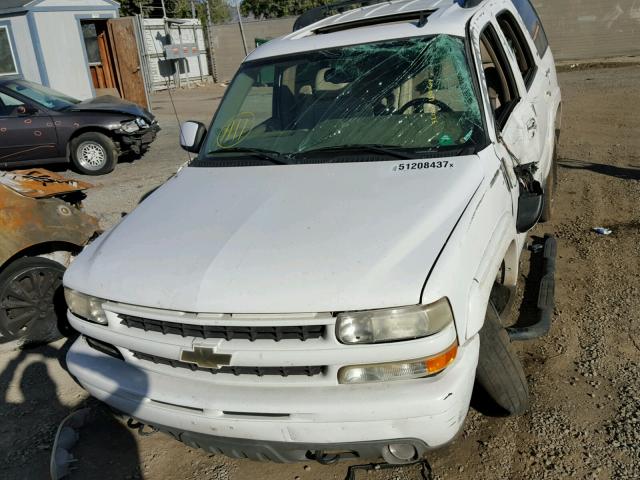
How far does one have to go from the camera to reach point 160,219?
3.12 meters

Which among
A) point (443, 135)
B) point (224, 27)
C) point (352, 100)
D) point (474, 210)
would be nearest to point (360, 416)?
point (474, 210)

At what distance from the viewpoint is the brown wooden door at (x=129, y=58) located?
651 inches

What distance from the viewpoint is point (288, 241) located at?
260 centimetres

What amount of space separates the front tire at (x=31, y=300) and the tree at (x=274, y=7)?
41.3 metres

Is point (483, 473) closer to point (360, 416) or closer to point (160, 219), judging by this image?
point (360, 416)

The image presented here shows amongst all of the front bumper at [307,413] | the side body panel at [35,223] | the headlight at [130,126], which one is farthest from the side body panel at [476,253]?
the headlight at [130,126]

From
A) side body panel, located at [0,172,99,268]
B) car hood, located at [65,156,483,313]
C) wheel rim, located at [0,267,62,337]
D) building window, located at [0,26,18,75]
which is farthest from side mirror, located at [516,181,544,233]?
building window, located at [0,26,18,75]

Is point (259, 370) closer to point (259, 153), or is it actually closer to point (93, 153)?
point (259, 153)

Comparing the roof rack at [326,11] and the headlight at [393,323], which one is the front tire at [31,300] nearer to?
the roof rack at [326,11]

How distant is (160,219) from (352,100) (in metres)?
1.36

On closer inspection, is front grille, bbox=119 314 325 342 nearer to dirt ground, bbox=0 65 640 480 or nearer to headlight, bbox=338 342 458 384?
headlight, bbox=338 342 458 384

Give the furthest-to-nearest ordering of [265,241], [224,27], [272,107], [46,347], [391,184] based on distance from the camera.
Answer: [224,27]
[46,347]
[272,107]
[391,184]
[265,241]

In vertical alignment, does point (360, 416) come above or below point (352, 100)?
below

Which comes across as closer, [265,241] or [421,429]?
[421,429]
